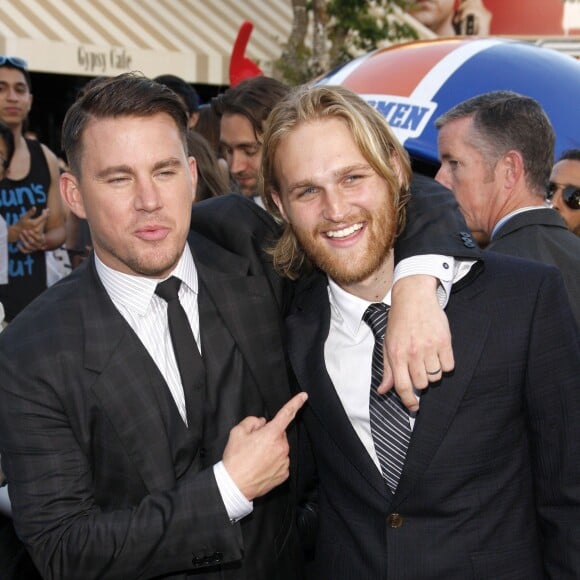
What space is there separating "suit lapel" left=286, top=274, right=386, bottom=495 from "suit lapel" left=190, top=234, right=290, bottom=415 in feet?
0.18

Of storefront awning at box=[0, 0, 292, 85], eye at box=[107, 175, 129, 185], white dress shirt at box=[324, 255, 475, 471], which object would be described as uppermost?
storefront awning at box=[0, 0, 292, 85]

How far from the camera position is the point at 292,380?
7.29ft

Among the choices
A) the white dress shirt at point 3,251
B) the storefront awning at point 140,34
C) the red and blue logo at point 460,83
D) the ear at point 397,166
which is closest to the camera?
the ear at point 397,166

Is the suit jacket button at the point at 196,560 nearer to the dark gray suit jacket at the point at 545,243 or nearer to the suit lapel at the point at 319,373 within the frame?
the suit lapel at the point at 319,373

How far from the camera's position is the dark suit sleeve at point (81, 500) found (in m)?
1.82

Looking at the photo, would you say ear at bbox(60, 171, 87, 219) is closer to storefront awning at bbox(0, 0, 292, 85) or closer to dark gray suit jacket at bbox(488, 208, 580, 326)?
dark gray suit jacket at bbox(488, 208, 580, 326)

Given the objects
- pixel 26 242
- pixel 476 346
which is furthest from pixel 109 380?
pixel 26 242

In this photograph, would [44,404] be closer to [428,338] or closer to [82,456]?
[82,456]

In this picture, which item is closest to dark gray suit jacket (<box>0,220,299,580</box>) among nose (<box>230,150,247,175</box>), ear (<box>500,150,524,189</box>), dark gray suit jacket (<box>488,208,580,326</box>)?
dark gray suit jacket (<box>488,208,580,326</box>)

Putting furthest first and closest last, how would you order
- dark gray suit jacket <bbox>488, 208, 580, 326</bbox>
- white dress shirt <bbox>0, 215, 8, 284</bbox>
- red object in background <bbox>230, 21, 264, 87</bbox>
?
1. red object in background <bbox>230, 21, 264, 87</bbox>
2. white dress shirt <bbox>0, 215, 8, 284</bbox>
3. dark gray suit jacket <bbox>488, 208, 580, 326</bbox>

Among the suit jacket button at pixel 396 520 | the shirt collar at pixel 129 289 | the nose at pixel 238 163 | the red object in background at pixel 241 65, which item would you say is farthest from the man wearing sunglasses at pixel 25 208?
the suit jacket button at pixel 396 520

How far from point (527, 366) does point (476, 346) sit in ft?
0.41

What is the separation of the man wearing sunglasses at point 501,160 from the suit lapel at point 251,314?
115cm

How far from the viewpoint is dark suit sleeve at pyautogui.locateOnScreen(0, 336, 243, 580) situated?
71.8 inches
